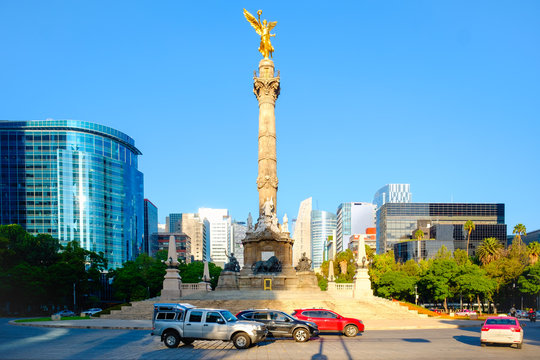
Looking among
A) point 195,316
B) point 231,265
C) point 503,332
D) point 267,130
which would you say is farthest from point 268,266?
point 503,332

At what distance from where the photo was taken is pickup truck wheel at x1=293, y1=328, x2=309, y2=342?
2592cm

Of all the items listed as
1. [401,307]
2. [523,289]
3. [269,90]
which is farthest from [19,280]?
[523,289]

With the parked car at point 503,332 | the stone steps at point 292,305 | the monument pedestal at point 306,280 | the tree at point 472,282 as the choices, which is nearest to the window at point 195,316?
the parked car at point 503,332

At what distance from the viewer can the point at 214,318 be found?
2353 cm

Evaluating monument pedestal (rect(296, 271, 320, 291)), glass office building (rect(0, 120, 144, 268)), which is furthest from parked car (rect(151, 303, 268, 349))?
glass office building (rect(0, 120, 144, 268))

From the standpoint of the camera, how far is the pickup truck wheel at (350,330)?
28.7 meters

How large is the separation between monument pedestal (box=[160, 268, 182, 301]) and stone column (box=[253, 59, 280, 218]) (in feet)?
40.4

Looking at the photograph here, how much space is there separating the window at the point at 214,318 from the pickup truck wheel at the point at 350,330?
8543 mm

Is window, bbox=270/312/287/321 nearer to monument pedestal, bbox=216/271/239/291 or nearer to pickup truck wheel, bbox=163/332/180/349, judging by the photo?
pickup truck wheel, bbox=163/332/180/349

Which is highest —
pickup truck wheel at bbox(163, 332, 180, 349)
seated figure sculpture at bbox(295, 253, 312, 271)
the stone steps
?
pickup truck wheel at bbox(163, 332, 180, 349)

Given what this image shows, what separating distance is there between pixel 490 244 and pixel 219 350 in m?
77.9

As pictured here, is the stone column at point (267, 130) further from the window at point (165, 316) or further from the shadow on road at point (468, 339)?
the window at point (165, 316)

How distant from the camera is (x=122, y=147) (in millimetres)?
130625

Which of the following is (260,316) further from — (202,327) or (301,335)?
(202,327)
